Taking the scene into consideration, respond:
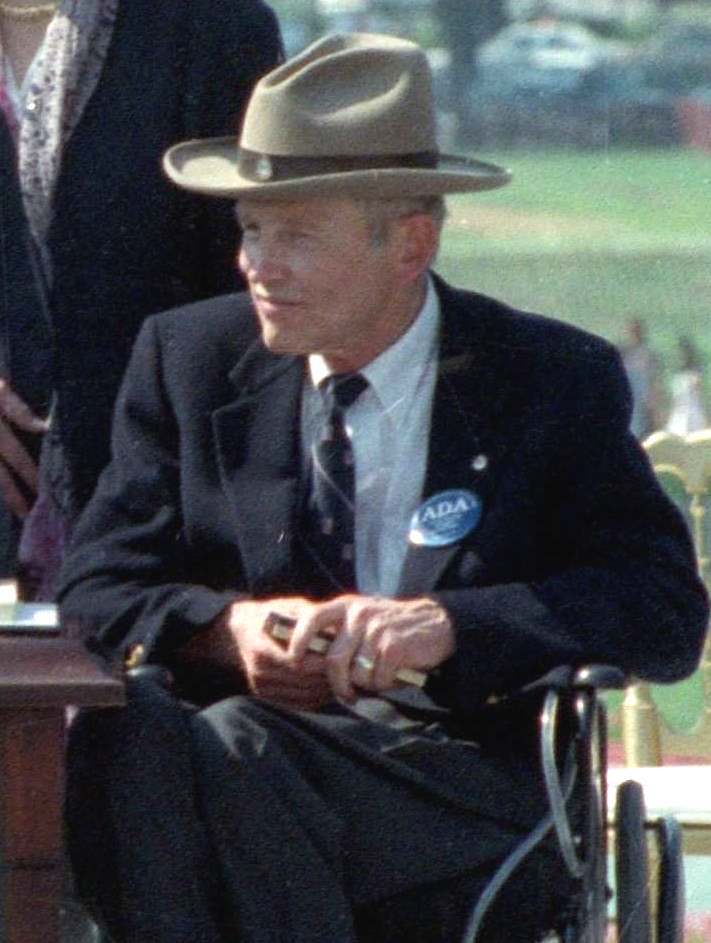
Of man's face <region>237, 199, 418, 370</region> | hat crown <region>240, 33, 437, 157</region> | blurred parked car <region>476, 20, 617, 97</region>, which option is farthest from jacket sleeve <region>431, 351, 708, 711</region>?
blurred parked car <region>476, 20, 617, 97</region>

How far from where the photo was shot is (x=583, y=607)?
308 centimetres

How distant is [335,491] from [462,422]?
0.17m

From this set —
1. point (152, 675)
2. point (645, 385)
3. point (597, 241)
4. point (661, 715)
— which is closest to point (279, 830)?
point (152, 675)

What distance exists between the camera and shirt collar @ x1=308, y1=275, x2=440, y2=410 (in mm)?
3209

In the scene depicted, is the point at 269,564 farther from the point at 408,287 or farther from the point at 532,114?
the point at 532,114

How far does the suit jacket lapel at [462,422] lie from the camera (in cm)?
313

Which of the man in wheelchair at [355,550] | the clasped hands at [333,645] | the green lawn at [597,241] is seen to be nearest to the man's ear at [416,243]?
the man in wheelchair at [355,550]

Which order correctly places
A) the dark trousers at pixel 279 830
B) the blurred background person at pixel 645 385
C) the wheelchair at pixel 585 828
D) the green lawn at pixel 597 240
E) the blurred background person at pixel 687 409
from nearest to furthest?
the dark trousers at pixel 279 830 → the wheelchair at pixel 585 828 → the blurred background person at pixel 687 409 → the blurred background person at pixel 645 385 → the green lawn at pixel 597 240

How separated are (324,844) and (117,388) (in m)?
0.85

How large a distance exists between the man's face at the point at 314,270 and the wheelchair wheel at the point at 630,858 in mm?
611

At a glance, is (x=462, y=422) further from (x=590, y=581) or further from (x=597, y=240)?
(x=597, y=240)

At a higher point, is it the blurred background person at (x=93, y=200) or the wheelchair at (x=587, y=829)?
the blurred background person at (x=93, y=200)

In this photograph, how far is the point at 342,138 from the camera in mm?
3166

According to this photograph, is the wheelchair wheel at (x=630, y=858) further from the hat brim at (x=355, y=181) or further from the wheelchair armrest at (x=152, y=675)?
the hat brim at (x=355, y=181)
